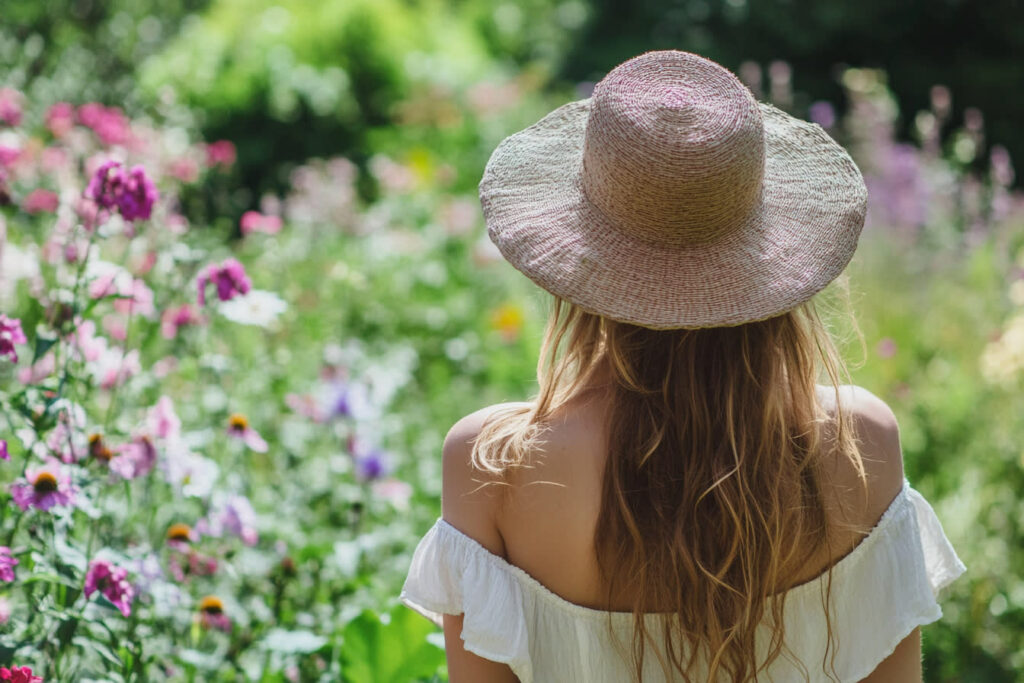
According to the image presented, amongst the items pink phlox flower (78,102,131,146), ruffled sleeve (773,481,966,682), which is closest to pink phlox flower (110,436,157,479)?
ruffled sleeve (773,481,966,682)

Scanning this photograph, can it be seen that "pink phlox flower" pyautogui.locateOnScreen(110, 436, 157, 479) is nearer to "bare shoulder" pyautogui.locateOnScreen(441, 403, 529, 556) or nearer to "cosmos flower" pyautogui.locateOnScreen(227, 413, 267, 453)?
"cosmos flower" pyautogui.locateOnScreen(227, 413, 267, 453)

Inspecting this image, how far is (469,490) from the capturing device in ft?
4.29

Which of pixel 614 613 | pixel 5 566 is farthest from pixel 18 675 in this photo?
pixel 614 613


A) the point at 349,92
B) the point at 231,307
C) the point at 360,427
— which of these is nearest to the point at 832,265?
the point at 231,307

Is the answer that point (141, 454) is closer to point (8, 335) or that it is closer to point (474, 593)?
point (8, 335)

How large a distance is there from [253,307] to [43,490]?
2.36 feet

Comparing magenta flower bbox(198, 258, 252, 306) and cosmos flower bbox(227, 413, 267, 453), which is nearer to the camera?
A: magenta flower bbox(198, 258, 252, 306)

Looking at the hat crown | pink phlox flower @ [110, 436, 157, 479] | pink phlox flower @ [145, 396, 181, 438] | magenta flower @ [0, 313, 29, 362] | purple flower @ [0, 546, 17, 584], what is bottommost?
pink phlox flower @ [110, 436, 157, 479]

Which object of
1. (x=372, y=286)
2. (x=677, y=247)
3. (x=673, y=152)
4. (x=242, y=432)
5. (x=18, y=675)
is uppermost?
(x=673, y=152)

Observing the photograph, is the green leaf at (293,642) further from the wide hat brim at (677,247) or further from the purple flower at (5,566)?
the wide hat brim at (677,247)

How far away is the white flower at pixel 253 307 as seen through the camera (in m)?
1.95

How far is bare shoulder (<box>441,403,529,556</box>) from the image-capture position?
1.30 m

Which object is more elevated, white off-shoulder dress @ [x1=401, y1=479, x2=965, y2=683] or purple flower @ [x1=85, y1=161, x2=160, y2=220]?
purple flower @ [x1=85, y1=161, x2=160, y2=220]

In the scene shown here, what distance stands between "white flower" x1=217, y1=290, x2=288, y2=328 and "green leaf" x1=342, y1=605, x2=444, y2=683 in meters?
0.62
